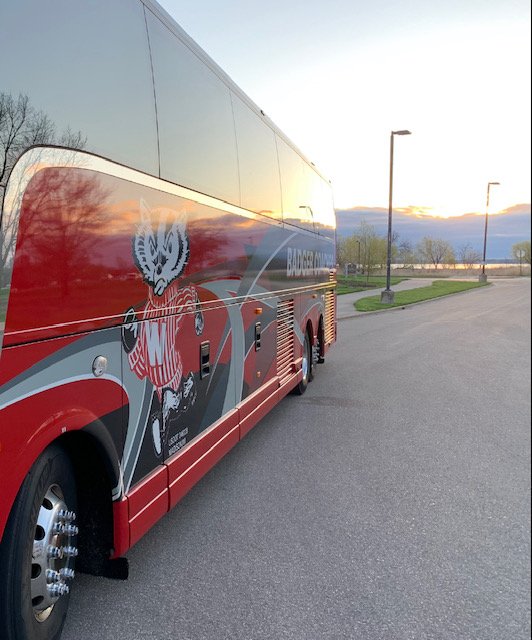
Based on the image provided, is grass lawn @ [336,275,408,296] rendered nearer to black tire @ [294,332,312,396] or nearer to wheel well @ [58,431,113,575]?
black tire @ [294,332,312,396]

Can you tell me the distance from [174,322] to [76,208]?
1241 mm

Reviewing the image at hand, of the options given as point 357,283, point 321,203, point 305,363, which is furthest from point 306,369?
point 357,283

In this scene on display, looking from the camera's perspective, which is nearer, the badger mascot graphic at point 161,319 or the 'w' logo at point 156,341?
the badger mascot graphic at point 161,319

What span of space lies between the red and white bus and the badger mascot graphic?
0.6 inches

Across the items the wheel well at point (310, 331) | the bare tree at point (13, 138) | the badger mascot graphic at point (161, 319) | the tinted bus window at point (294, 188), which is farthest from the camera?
the wheel well at point (310, 331)

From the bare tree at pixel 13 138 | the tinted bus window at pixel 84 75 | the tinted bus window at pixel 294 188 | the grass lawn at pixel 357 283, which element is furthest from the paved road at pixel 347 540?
the grass lawn at pixel 357 283

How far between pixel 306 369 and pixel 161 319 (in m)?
5.33

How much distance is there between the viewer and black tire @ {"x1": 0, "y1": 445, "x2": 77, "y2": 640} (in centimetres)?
224

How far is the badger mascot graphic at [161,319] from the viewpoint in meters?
3.13

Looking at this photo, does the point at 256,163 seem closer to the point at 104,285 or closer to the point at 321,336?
the point at 104,285

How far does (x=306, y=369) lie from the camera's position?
8.54m

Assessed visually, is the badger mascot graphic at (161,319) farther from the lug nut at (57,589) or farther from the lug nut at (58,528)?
the lug nut at (57,589)

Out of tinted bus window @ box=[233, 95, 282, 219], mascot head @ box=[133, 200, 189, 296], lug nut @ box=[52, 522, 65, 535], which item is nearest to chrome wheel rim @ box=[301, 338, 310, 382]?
tinted bus window @ box=[233, 95, 282, 219]

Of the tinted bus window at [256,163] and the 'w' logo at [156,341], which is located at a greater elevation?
the tinted bus window at [256,163]
